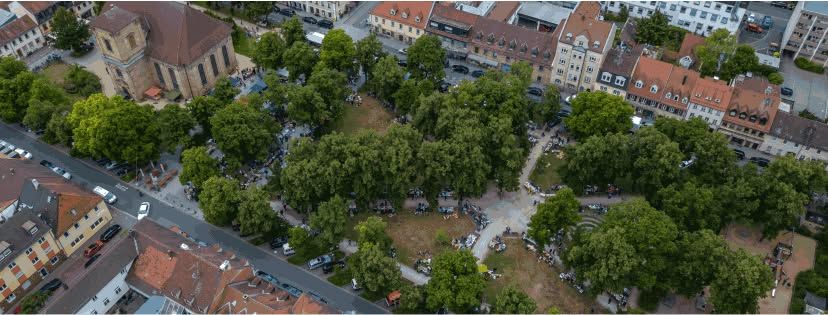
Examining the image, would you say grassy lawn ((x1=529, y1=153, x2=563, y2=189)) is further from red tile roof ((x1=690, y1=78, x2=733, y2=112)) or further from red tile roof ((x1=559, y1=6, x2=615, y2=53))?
red tile roof ((x1=690, y1=78, x2=733, y2=112))

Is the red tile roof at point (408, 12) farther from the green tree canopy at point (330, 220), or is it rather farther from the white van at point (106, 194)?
the white van at point (106, 194)

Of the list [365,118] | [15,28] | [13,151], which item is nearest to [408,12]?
[365,118]

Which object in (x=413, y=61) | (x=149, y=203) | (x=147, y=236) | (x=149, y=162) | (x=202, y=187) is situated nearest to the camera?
(x=147, y=236)

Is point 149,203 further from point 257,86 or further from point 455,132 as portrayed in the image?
point 455,132

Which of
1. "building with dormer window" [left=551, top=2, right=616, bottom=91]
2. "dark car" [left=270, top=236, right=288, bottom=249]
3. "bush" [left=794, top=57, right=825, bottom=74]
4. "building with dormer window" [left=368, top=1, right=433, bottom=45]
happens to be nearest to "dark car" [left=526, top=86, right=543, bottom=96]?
"building with dormer window" [left=551, top=2, right=616, bottom=91]

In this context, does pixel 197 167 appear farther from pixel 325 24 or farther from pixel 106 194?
pixel 325 24

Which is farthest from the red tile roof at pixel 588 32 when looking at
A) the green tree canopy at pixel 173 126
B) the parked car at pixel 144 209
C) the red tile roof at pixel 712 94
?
the parked car at pixel 144 209

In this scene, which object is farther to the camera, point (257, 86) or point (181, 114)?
point (257, 86)

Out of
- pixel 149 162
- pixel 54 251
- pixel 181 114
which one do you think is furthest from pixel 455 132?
pixel 54 251

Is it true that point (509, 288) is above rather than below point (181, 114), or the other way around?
below
